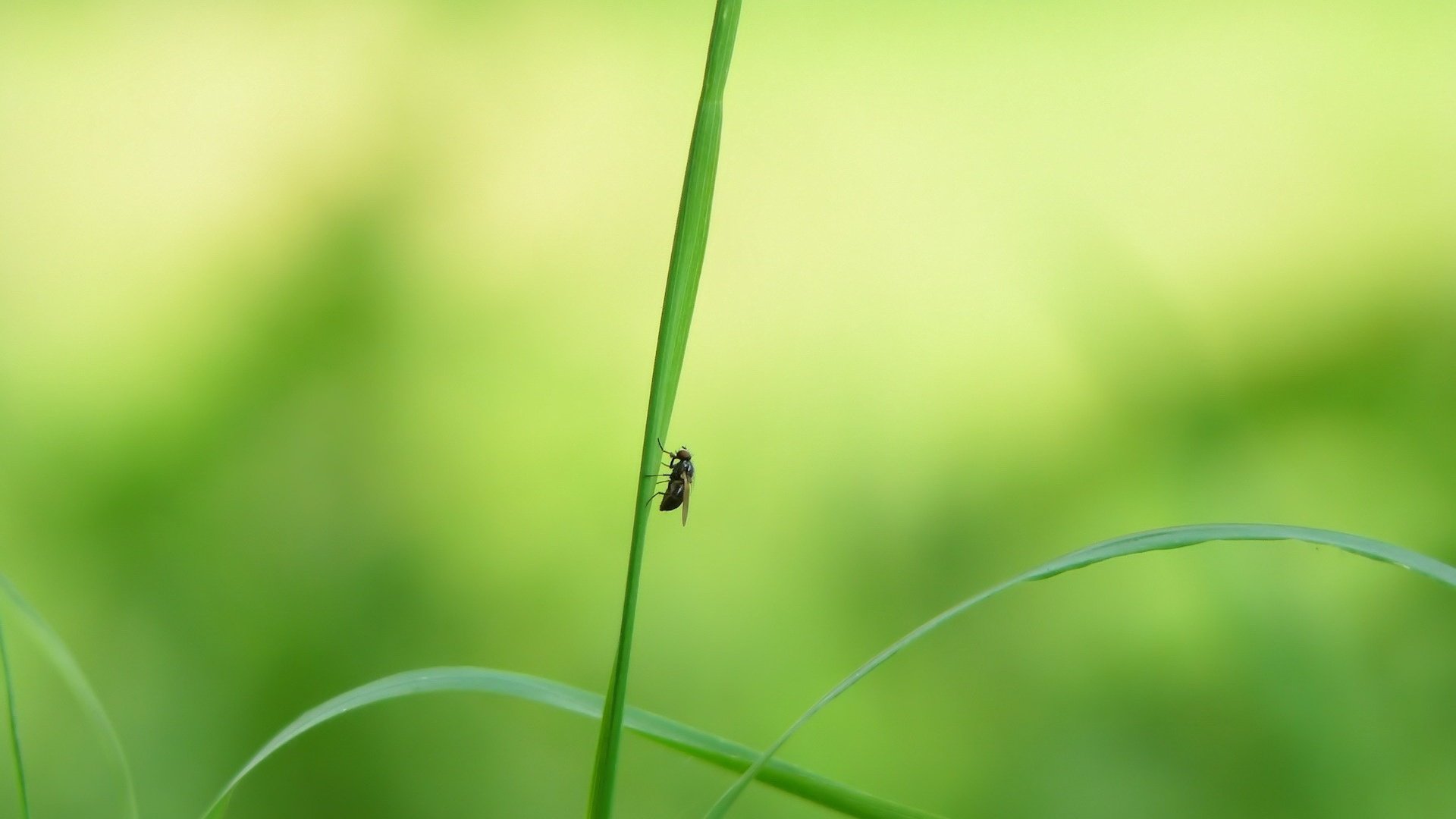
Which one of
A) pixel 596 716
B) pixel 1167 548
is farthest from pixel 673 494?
pixel 1167 548

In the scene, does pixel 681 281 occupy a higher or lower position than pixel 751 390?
higher

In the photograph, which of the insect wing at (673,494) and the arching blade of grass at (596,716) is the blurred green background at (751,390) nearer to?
the insect wing at (673,494)

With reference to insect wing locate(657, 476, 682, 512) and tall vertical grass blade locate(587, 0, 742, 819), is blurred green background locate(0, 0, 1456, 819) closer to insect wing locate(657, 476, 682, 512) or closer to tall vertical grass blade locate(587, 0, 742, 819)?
insect wing locate(657, 476, 682, 512)

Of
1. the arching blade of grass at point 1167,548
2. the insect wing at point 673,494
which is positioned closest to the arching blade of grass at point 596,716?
the arching blade of grass at point 1167,548

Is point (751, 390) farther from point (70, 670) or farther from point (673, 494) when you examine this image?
point (70, 670)

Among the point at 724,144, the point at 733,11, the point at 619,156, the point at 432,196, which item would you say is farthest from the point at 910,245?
the point at 733,11

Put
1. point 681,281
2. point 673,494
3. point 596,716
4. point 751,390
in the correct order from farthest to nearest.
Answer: point 751,390, point 673,494, point 596,716, point 681,281

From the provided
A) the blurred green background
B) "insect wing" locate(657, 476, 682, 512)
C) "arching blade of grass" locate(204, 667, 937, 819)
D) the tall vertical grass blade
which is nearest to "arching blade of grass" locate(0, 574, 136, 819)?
"arching blade of grass" locate(204, 667, 937, 819)
